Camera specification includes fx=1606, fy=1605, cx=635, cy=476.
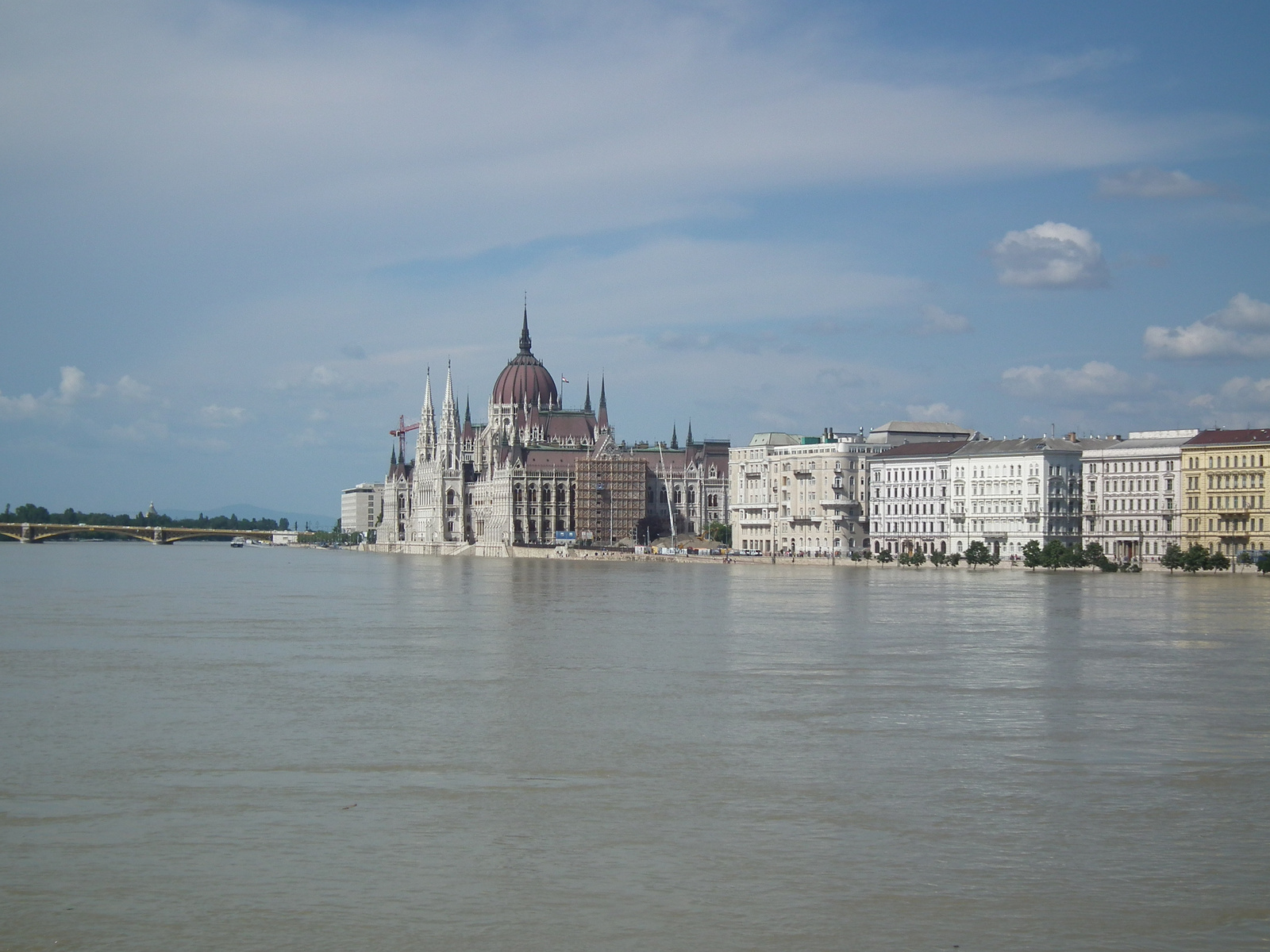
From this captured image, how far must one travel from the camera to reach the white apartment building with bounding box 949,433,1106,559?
11200 cm

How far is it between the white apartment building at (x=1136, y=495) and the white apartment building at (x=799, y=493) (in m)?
25.3

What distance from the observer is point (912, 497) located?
125 m

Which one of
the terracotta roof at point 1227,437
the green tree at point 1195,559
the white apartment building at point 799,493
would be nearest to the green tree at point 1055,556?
the green tree at point 1195,559

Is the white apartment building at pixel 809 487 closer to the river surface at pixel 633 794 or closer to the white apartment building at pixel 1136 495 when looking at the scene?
the white apartment building at pixel 1136 495

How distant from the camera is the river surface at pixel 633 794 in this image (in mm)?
14180

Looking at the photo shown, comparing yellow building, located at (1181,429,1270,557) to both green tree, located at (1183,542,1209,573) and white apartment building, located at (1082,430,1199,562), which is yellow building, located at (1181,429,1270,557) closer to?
white apartment building, located at (1082,430,1199,562)

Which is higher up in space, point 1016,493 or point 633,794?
point 1016,493

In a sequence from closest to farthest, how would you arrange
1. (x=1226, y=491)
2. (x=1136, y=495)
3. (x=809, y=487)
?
(x=1226, y=491) < (x=1136, y=495) < (x=809, y=487)

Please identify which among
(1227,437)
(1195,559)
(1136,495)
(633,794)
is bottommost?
(633,794)

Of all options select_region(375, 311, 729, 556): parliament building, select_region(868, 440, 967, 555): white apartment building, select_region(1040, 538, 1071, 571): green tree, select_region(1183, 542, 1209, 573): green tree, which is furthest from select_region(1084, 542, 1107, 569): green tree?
select_region(375, 311, 729, 556): parliament building

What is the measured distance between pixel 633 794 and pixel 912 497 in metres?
108

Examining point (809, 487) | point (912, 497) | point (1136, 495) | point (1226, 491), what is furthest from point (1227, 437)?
point (809, 487)

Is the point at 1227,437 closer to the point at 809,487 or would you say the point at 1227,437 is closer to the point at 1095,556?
the point at 1095,556

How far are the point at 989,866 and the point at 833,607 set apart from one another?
4254cm
